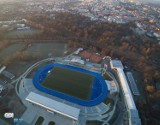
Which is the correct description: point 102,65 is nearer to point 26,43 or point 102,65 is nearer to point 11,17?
point 26,43

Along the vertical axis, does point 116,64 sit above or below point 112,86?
above

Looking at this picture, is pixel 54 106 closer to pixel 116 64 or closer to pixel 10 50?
pixel 116 64

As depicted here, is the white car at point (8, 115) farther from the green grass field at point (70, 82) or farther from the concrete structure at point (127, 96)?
the concrete structure at point (127, 96)

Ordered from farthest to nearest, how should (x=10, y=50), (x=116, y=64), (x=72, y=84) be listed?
1. (x=10, y=50)
2. (x=116, y=64)
3. (x=72, y=84)

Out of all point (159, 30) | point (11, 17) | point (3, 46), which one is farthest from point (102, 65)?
point (11, 17)

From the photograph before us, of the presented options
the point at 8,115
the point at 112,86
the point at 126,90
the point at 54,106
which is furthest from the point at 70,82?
the point at 8,115

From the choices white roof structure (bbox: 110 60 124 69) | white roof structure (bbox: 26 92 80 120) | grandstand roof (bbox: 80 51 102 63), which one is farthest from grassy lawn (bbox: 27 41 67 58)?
white roof structure (bbox: 26 92 80 120)
